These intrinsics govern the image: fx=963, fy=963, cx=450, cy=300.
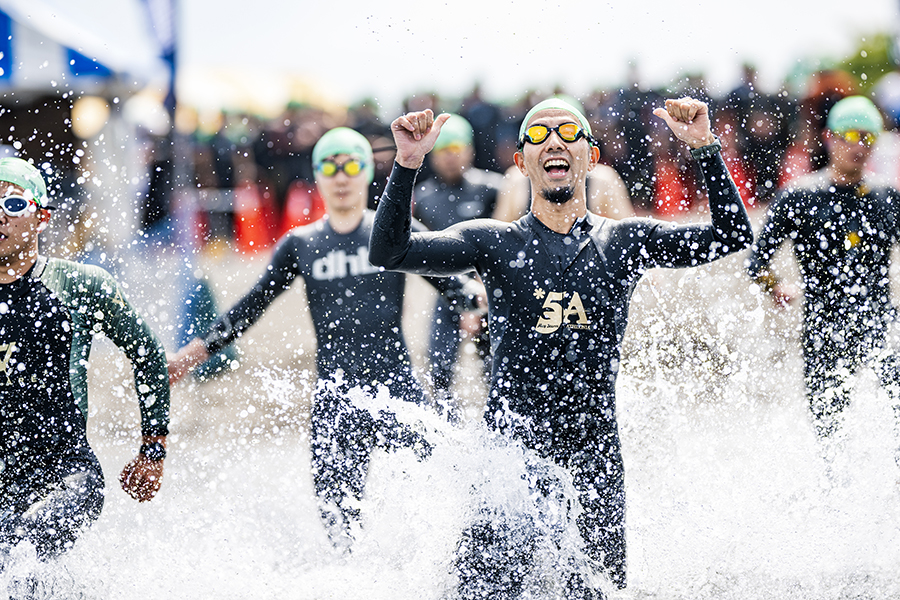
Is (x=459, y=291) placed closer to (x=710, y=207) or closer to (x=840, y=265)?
(x=710, y=207)

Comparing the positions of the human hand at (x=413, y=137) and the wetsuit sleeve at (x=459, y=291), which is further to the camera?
the wetsuit sleeve at (x=459, y=291)

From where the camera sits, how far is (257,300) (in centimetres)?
429

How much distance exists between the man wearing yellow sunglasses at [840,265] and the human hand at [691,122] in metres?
1.60

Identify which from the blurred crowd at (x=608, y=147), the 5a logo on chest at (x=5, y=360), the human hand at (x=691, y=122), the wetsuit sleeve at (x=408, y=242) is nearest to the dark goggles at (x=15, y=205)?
the 5a logo on chest at (x=5, y=360)

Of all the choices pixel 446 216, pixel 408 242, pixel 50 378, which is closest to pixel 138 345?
pixel 50 378

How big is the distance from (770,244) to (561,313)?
1.84 m

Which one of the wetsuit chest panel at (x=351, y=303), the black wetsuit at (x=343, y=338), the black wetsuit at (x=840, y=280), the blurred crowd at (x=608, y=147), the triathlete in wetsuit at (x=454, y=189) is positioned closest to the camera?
the black wetsuit at (x=343, y=338)

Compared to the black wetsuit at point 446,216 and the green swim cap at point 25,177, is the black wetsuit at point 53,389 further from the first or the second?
the black wetsuit at point 446,216

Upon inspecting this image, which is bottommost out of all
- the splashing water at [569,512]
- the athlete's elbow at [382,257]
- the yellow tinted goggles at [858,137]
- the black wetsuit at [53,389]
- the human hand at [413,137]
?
the splashing water at [569,512]

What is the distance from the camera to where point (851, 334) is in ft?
14.6

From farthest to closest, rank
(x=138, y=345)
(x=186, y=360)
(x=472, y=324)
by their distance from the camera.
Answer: (x=472, y=324) → (x=186, y=360) → (x=138, y=345)

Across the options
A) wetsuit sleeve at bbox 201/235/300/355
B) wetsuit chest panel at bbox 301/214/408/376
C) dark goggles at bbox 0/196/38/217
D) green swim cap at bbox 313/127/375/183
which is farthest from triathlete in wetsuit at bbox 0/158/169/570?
green swim cap at bbox 313/127/375/183

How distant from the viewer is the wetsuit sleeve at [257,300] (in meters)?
4.18

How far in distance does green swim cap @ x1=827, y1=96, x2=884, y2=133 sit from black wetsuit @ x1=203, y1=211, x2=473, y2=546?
6.66 feet
